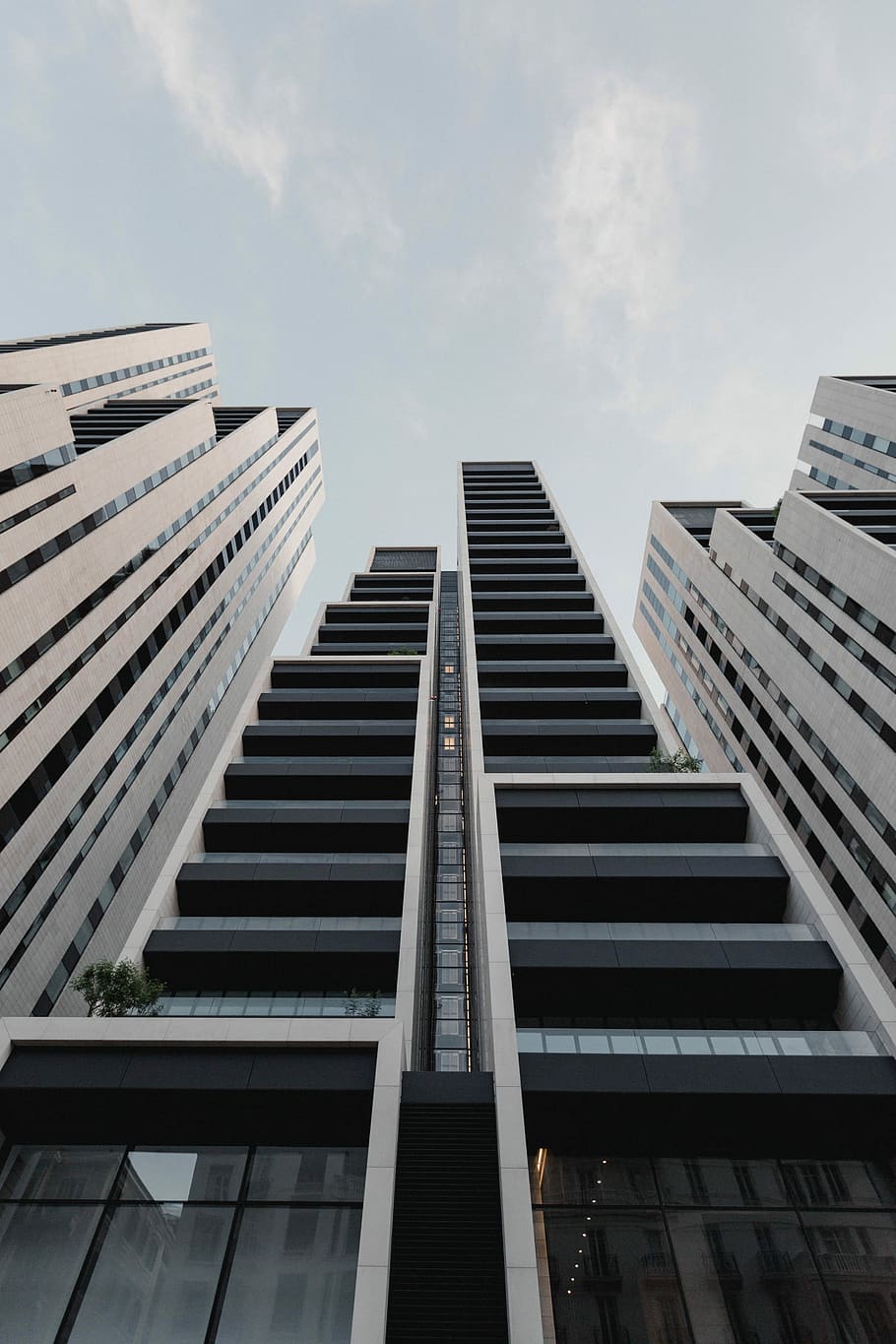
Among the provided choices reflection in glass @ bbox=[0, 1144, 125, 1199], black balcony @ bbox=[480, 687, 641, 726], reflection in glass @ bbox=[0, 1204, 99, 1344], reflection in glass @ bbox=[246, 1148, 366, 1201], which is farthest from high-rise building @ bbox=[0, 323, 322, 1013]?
reflection in glass @ bbox=[246, 1148, 366, 1201]

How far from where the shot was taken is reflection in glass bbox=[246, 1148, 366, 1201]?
42.7 feet

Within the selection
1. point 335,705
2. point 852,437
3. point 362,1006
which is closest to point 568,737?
point 335,705

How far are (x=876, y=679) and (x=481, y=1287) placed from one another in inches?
1189

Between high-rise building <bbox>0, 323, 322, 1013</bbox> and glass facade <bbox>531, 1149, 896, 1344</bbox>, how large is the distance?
2452cm

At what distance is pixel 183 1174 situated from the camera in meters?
13.1

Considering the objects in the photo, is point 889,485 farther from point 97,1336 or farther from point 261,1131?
point 97,1336

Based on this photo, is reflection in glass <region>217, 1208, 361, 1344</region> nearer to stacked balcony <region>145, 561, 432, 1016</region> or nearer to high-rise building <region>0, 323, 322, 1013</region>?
stacked balcony <region>145, 561, 432, 1016</region>

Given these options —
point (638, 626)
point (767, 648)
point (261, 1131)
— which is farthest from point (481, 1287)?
point (638, 626)

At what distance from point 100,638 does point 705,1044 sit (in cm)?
3398

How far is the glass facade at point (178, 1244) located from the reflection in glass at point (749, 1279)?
6.89m

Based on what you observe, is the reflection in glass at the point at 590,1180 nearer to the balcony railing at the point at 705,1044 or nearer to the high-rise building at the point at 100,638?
the balcony railing at the point at 705,1044

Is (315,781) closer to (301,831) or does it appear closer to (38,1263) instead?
(301,831)

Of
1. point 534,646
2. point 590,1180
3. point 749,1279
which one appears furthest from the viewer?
point 534,646

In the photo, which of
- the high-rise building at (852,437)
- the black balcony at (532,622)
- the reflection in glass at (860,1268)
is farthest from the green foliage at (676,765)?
the high-rise building at (852,437)
